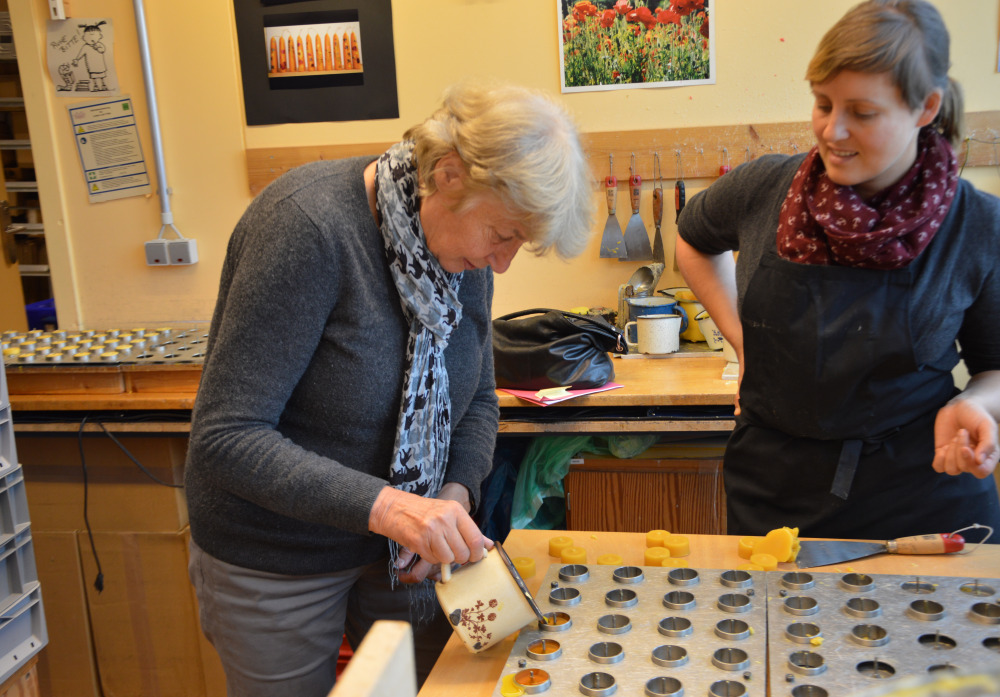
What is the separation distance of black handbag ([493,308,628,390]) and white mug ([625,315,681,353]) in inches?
10.6

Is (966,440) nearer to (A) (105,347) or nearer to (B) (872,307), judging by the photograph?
(B) (872,307)

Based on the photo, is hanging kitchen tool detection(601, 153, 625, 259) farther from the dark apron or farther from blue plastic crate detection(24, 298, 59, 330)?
blue plastic crate detection(24, 298, 59, 330)

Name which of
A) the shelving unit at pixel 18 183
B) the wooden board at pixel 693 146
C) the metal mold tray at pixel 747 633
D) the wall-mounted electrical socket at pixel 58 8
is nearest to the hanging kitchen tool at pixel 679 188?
the wooden board at pixel 693 146

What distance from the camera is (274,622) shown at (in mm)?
1298

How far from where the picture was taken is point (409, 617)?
144 centimetres

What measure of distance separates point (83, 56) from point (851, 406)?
2.81 meters

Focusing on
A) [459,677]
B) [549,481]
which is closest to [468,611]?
[459,677]

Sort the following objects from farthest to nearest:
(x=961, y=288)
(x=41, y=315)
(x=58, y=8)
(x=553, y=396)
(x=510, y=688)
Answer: (x=41, y=315)
(x=58, y=8)
(x=553, y=396)
(x=961, y=288)
(x=510, y=688)

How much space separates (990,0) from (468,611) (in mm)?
2537

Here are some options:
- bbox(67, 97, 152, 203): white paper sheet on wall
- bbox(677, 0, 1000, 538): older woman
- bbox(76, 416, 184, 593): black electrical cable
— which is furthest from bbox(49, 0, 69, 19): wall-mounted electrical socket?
bbox(677, 0, 1000, 538): older woman

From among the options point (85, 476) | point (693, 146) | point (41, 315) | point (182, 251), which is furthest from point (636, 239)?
point (41, 315)

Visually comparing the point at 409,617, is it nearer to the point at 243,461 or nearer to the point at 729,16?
the point at 243,461

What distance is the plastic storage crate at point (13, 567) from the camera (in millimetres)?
1743

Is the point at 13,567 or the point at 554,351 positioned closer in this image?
the point at 13,567
